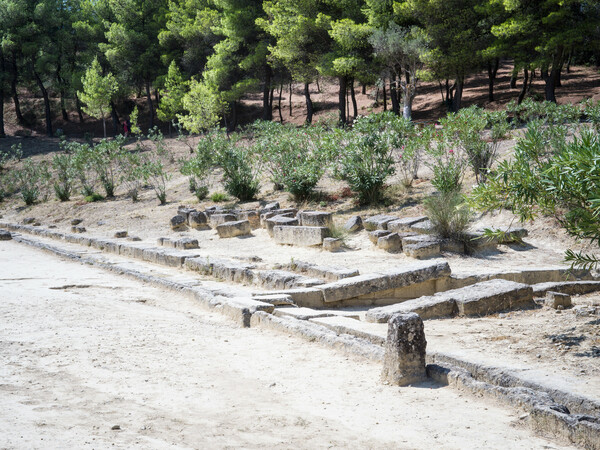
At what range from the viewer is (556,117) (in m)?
16.9

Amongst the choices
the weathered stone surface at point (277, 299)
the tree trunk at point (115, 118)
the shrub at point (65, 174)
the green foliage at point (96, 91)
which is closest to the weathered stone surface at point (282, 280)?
the weathered stone surface at point (277, 299)

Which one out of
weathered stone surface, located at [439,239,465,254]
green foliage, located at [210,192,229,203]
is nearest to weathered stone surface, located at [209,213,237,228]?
green foliage, located at [210,192,229,203]

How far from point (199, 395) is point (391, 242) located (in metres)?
7.62

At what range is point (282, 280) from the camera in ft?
31.3

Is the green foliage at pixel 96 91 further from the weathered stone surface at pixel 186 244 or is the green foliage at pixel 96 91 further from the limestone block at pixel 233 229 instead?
the weathered stone surface at pixel 186 244

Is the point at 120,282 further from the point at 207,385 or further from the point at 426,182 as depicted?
the point at 426,182

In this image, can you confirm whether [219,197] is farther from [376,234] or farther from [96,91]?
[96,91]

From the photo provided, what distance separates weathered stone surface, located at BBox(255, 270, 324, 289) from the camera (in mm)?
9230

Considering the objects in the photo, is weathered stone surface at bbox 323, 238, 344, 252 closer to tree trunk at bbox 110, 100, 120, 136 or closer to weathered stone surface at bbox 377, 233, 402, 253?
weathered stone surface at bbox 377, 233, 402, 253

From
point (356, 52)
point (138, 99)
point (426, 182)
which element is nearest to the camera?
point (426, 182)

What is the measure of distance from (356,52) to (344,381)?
26407 millimetres

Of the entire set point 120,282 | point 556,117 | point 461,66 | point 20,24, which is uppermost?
point 20,24

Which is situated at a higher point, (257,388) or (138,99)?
(138,99)

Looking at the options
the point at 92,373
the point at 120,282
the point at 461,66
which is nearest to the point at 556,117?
the point at 461,66
